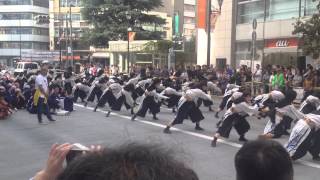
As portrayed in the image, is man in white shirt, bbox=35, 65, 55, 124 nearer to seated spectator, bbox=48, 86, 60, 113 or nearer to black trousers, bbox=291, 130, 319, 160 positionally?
seated spectator, bbox=48, 86, 60, 113

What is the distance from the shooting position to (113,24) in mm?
54781

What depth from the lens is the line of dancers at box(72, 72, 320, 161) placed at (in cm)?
925

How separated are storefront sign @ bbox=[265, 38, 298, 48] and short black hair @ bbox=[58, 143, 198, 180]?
28.2 m

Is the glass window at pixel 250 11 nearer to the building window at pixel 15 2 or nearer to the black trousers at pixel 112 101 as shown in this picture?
the black trousers at pixel 112 101

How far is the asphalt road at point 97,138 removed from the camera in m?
8.77

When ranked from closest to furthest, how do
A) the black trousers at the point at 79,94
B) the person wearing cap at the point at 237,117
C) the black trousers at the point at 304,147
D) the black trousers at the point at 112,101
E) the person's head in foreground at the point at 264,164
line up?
the person's head in foreground at the point at 264,164
the black trousers at the point at 304,147
the person wearing cap at the point at 237,117
the black trousers at the point at 112,101
the black trousers at the point at 79,94

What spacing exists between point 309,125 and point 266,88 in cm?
1246

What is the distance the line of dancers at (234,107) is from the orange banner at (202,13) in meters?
16.5

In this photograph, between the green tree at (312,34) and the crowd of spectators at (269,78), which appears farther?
the crowd of spectators at (269,78)

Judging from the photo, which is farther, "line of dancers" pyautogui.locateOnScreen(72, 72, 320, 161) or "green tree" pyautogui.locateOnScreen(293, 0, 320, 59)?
"green tree" pyautogui.locateOnScreen(293, 0, 320, 59)

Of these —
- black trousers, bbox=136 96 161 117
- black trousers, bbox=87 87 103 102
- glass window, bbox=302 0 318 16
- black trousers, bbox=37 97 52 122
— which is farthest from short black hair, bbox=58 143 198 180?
glass window, bbox=302 0 318 16

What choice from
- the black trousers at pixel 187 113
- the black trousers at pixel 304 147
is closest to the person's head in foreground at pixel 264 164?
the black trousers at pixel 304 147

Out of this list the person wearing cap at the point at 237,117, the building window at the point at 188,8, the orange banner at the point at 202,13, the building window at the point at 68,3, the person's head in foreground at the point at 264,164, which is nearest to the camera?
the person's head in foreground at the point at 264,164

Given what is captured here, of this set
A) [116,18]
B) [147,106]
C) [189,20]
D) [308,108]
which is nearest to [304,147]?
[308,108]
